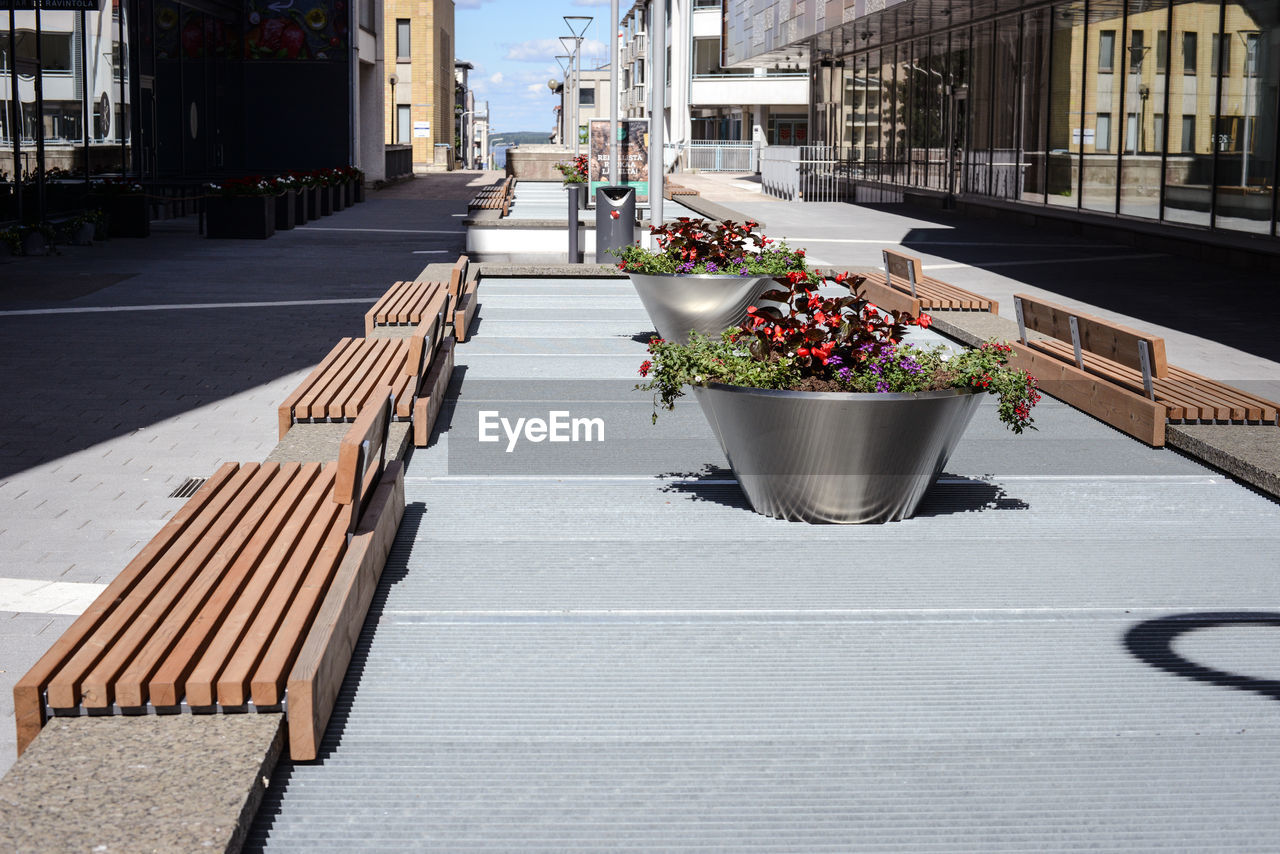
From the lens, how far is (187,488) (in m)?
7.54

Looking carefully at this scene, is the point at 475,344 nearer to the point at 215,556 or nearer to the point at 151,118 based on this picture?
the point at 215,556

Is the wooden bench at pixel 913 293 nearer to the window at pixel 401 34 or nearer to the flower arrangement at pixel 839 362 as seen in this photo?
the flower arrangement at pixel 839 362

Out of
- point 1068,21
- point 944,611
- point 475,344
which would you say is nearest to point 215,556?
point 944,611

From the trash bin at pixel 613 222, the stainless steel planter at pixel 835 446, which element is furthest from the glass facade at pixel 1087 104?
the stainless steel planter at pixel 835 446

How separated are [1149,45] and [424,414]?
16.6 metres

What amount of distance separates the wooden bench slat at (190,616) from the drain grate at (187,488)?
1.80 meters

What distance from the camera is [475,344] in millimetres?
11977

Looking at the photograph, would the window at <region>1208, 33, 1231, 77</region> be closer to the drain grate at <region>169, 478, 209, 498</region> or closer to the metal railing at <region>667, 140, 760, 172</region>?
the drain grate at <region>169, 478, 209, 498</region>

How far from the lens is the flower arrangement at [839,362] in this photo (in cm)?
607

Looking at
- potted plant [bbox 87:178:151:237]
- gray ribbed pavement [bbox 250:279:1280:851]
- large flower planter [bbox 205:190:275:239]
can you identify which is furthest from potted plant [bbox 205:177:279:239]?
gray ribbed pavement [bbox 250:279:1280:851]

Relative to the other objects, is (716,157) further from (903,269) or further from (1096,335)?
(1096,335)

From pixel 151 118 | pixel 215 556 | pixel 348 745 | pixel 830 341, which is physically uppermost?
pixel 151 118

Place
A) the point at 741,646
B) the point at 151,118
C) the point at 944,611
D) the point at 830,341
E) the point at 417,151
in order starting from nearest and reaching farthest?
the point at 741,646 < the point at 944,611 < the point at 830,341 < the point at 151,118 < the point at 417,151

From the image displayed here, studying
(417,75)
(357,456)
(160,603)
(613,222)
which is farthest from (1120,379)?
(417,75)
